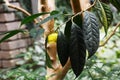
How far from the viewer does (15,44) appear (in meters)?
3.13

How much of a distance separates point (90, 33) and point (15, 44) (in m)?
2.72

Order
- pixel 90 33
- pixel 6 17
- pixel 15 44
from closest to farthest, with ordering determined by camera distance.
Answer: pixel 90 33 < pixel 6 17 < pixel 15 44

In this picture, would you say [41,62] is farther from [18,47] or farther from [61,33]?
[61,33]

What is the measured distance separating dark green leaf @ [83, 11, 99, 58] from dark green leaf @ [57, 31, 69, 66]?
6 centimetres

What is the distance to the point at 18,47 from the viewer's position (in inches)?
125

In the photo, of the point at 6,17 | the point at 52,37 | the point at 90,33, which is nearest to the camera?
the point at 90,33

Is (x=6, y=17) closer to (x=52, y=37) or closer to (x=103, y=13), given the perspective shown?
(x=52, y=37)

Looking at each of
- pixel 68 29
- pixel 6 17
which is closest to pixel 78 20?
pixel 68 29

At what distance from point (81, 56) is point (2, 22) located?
8.62ft

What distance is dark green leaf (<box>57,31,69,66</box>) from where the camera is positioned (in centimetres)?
51

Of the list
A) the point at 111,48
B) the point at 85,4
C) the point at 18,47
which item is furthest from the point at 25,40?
the point at 85,4

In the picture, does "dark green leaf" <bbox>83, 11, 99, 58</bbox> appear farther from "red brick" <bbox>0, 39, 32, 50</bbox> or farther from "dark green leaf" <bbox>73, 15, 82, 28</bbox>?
"red brick" <bbox>0, 39, 32, 50</bbox>

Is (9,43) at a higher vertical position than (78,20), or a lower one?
lower

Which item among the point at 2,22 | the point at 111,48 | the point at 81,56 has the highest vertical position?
the point at 81,56
